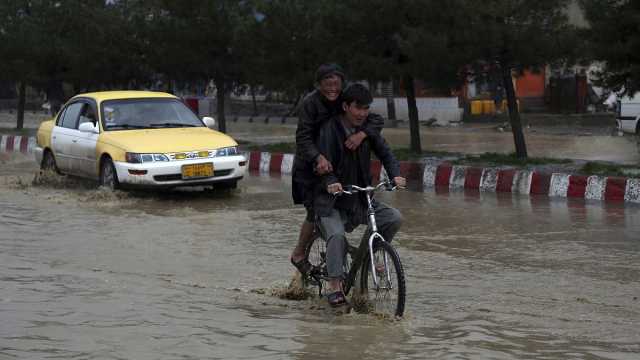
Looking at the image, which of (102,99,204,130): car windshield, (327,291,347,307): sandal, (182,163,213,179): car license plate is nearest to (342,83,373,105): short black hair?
(327,291,347,307): sandal

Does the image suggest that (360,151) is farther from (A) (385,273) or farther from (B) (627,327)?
(B) (627,327)

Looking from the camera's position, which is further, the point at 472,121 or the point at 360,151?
the point at 472,121

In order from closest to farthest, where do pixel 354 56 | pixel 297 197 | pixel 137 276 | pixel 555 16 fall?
pixel 297 197, pixel 137 276, pixel 555 16, pixel 354 56

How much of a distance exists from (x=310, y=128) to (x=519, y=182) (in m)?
8.50

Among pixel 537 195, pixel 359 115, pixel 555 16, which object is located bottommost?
pixel 537 195

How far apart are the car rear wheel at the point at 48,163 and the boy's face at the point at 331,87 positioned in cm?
978

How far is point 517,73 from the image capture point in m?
17.7

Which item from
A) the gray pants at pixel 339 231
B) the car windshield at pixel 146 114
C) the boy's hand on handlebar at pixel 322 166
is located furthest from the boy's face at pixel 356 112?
the car windshield at pixel 146 114

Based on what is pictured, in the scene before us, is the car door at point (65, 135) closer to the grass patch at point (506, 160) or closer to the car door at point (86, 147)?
the car door at point (86, 147)

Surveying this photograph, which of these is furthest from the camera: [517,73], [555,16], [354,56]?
[354,56]

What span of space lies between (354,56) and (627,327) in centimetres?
1291

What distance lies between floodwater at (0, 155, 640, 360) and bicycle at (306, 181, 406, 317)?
13 centimetres

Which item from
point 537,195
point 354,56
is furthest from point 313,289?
point 354,56

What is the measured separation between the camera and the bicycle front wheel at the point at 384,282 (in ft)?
21.1
